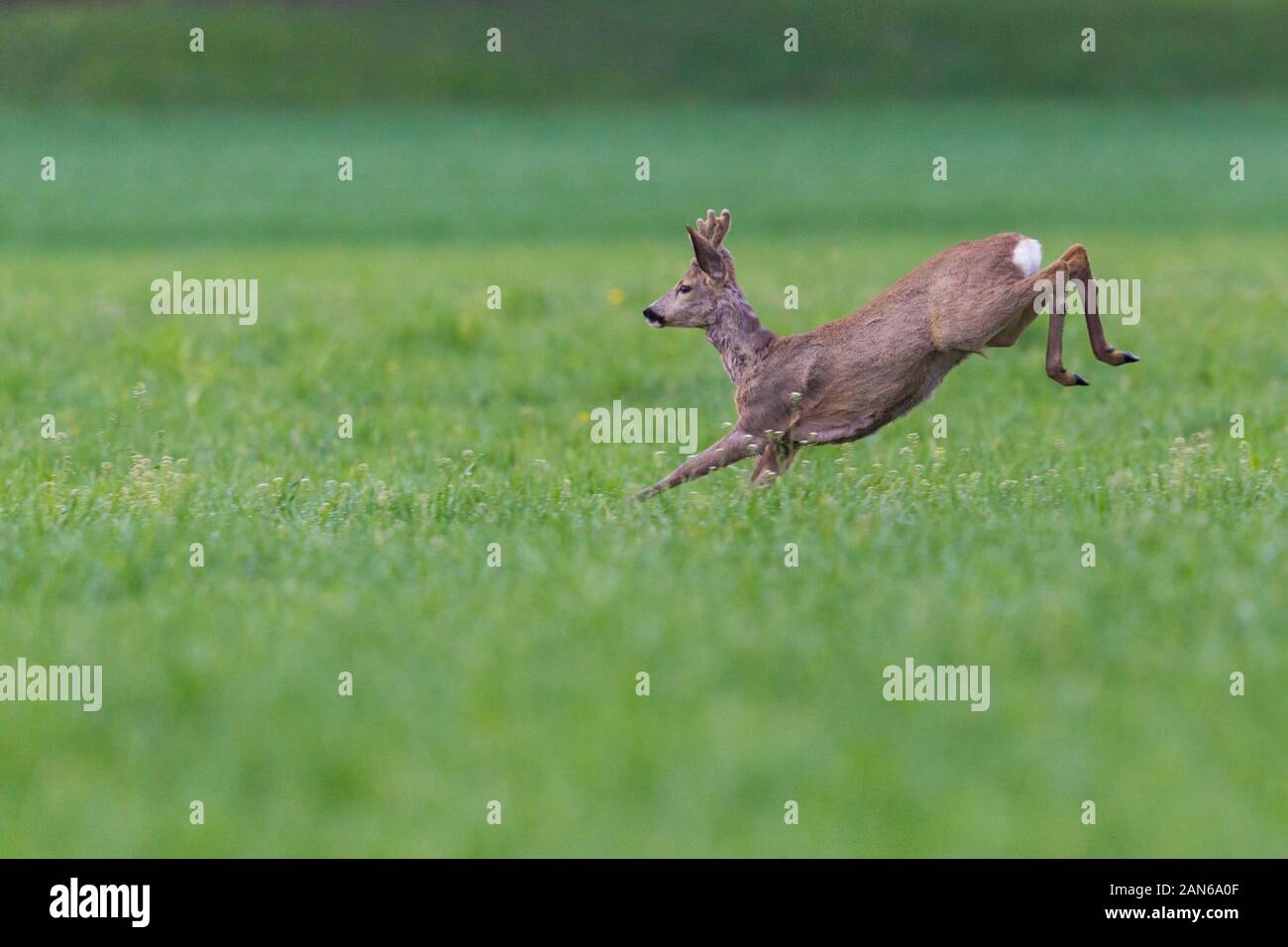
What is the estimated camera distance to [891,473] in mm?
9648

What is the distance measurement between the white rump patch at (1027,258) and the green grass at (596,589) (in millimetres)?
1114

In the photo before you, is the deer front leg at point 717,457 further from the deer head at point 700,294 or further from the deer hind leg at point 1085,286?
the deer hind leg at point 1085,286

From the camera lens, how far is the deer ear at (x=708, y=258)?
32.1ft

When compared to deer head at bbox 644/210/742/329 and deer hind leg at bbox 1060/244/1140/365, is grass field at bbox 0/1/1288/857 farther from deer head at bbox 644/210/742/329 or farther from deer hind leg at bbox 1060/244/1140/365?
deer head at bbox 644/210/742/329

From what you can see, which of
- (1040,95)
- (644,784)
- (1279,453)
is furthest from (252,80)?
(644,784)

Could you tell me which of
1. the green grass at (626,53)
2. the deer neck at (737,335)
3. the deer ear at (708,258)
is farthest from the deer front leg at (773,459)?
the green grass at (626,53)

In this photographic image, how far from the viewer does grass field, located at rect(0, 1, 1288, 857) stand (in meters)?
5.05

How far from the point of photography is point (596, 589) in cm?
677

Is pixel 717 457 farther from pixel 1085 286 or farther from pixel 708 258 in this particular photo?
pixel 1085 286

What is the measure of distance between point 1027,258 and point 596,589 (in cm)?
354

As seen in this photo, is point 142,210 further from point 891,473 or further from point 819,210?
point 891,473

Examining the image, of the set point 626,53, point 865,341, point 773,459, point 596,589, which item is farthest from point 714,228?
point 626,53

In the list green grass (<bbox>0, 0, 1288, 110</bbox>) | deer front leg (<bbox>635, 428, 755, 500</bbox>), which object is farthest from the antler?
green grass (<bbox>0, 0, 1288, 110</bbox>)
